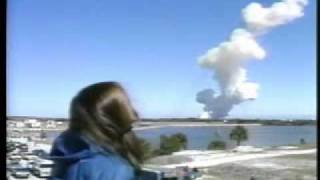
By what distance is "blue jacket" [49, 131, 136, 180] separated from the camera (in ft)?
3.64

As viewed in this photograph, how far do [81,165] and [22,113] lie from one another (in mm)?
414

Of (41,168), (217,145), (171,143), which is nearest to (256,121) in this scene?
(217,145)

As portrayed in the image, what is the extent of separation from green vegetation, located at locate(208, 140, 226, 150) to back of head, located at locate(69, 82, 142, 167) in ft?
0.97

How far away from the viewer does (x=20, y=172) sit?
1.45m

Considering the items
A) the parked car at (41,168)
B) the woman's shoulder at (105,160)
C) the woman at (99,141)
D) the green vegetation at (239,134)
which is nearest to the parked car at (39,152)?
the parked car at (41,168)

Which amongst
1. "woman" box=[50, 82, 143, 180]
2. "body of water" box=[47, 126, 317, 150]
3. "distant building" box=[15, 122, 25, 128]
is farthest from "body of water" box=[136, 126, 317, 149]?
"distant building" box=[15, 122, 25, 128]

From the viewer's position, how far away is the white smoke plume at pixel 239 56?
1448 millimetres

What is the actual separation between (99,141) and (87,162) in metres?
0.06

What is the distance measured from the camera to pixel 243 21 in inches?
57.1

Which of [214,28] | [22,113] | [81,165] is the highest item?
[214,28]

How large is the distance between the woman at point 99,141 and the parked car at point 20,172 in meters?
0.26

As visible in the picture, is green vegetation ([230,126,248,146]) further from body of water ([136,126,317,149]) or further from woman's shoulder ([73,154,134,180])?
woman's shoulder ([73,154,134,180])

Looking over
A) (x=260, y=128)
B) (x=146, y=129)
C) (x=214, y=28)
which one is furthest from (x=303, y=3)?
(x=146, y=129)

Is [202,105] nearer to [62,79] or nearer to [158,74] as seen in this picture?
[158,74]
